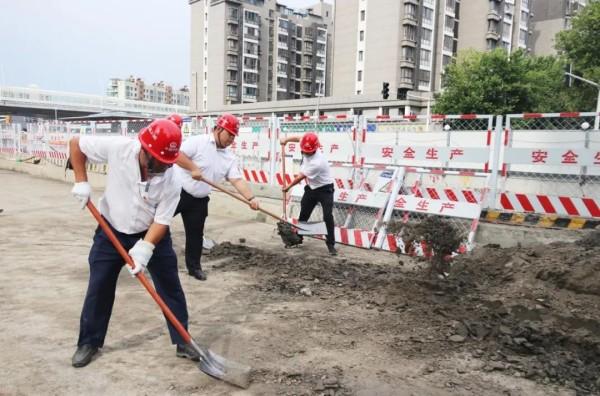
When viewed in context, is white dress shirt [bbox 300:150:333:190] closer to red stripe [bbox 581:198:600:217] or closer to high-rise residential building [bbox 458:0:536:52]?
red stripe [bbox 581:198:600:217]

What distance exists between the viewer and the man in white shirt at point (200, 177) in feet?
17.4

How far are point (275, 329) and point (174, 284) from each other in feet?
3.42

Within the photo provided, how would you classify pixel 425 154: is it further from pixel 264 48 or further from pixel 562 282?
pixel 264 48

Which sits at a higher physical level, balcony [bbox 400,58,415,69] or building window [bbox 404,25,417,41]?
building window [bbox 404,25,417,41]

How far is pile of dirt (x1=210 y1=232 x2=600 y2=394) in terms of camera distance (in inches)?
141

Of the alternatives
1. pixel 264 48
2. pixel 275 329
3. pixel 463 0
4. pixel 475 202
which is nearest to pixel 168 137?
pixel 275 329

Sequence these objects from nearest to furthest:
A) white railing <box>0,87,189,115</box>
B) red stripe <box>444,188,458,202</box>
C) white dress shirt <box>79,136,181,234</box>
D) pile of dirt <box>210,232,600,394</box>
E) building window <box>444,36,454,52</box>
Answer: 1. white dress shirt <box>79,136,181,234</box>
2. pile of dirt <box>210,232,600,394</box>
3. red stripe <box>444,188,458,202</box>
4. building window <box>444,36,454,52</box>
5. white railing <box>0,87,189,115</box>

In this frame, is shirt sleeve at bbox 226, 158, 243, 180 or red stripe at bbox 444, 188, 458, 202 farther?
red stripe at bbox 444, 188, 458, 202

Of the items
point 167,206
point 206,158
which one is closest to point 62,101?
point 206,158

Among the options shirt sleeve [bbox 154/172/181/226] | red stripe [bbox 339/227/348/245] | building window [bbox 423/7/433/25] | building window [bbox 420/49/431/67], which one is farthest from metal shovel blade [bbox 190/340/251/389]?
building window [bbox 423/7/433/25]

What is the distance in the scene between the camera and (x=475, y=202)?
23.4 feet

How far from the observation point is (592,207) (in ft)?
22.5

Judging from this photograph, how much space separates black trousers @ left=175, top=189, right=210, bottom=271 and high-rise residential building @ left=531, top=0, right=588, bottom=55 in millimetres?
70705

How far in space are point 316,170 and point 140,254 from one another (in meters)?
4.13
